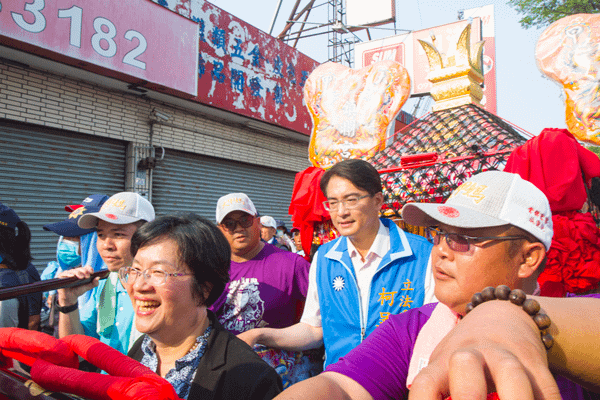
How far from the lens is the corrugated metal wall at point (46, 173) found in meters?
5.61

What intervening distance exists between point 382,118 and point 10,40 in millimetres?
4832

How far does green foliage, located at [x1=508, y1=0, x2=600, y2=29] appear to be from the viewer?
9.30 meters

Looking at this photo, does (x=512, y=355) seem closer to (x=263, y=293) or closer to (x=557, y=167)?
(x=557, y=167)

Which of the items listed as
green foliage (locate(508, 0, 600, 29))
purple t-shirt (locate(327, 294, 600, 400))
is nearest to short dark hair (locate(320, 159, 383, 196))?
purple t-shirt (locate(327, 294, 600, 400))

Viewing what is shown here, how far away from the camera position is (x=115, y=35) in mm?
5953

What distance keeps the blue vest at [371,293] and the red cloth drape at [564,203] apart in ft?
1.88

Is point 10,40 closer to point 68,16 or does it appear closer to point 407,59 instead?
point 68,16

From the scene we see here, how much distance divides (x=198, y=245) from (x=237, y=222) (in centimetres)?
119

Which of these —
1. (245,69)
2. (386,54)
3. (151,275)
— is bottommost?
(151,275)

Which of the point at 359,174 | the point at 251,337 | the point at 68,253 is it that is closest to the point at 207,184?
the point at 68,253

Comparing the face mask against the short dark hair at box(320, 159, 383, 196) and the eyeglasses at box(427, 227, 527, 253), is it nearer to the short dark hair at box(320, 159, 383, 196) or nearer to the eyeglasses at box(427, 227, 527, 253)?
the short dark hair at box(320, 159, 383, 196)

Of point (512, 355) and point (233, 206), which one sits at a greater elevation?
point (233, 206)

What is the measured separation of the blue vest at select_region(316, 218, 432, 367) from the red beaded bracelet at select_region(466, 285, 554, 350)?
130 cm

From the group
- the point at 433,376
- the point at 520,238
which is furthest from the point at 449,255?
the point at 433,376
